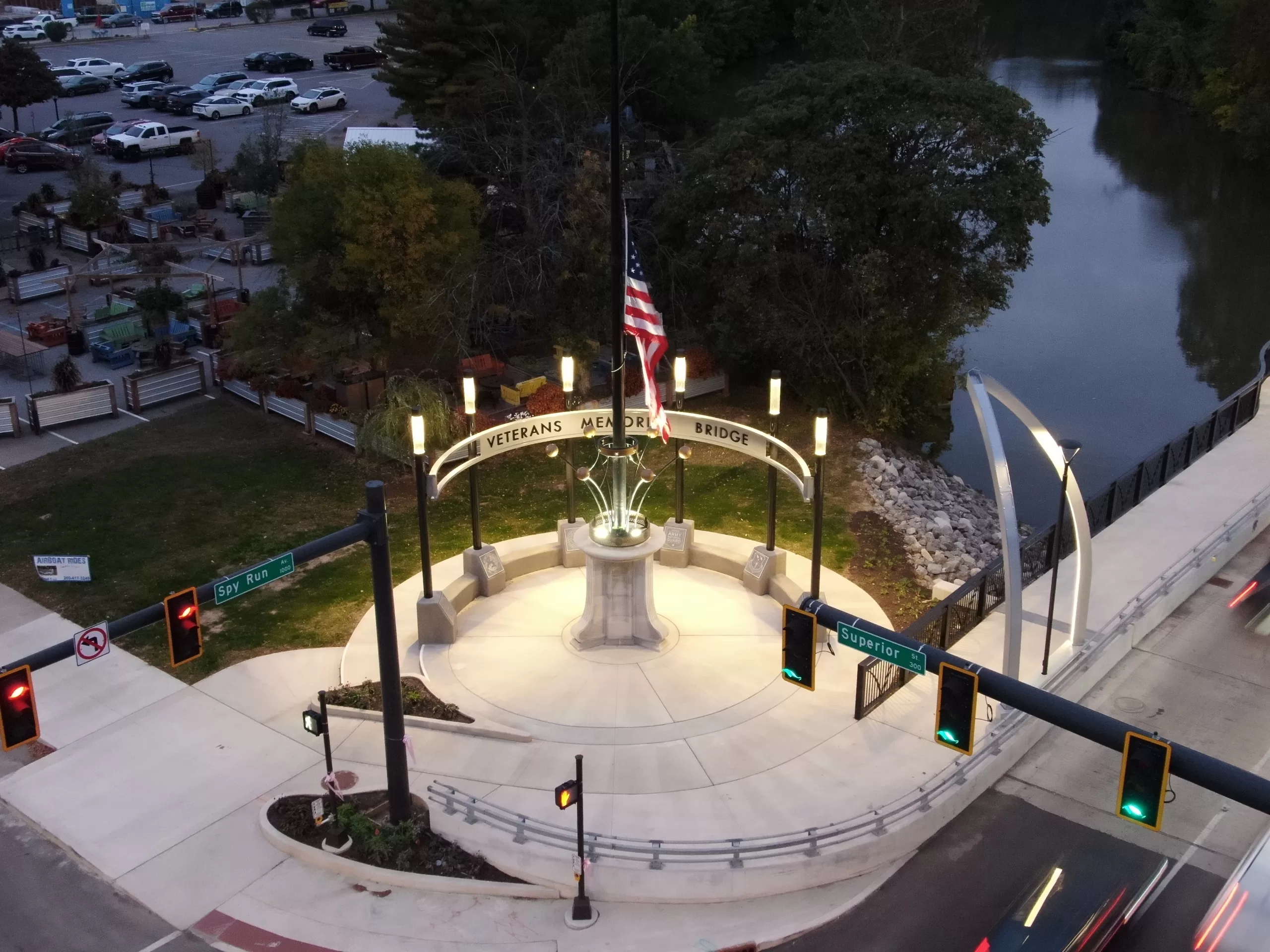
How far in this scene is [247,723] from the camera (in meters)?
19.5

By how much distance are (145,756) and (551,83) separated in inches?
1086

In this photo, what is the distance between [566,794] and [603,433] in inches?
313

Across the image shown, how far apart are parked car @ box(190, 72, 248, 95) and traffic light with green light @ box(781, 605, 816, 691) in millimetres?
60611

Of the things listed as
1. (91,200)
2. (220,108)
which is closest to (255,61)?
(220,108)

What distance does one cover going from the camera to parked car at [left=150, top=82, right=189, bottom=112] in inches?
2537

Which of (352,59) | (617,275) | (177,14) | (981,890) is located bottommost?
(981,890)

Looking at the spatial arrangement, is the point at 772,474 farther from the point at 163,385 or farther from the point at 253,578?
the point at 163,385

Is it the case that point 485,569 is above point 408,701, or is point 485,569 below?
above

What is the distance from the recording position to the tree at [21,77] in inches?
2098

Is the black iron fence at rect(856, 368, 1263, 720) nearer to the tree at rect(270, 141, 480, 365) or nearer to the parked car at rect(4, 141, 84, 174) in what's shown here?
the tree at rect(270, 141, 480, 365)

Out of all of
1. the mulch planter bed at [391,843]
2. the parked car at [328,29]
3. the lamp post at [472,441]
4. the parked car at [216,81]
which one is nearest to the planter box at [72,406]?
the lamp post at [472,441]

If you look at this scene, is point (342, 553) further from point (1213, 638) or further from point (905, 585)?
point (1213, 638)

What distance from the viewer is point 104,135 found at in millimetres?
56750

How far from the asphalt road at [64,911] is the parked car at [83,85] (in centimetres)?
6069
